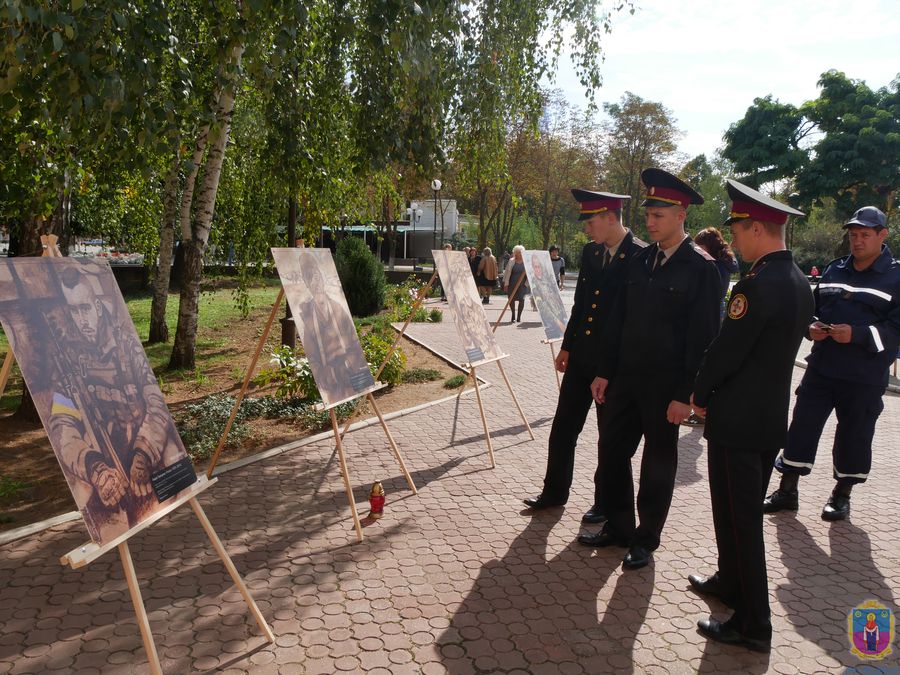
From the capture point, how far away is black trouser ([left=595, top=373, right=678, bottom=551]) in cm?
406

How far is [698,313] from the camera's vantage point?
12.8 ft

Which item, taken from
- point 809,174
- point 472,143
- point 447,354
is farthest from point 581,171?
point 472,143

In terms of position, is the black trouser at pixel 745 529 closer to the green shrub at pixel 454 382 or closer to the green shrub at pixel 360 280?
the green shrub at pixel 454 382

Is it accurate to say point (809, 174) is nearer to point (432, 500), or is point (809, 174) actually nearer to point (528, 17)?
point (528, 17)

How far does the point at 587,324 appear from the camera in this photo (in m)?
4.79

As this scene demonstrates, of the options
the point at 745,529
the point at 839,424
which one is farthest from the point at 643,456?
the point at 839,424

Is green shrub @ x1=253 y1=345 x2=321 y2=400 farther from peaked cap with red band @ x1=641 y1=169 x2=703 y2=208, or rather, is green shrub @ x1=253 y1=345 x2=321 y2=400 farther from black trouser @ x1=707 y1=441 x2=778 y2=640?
black trouser @ x1=707 y1=441 x2=778 y2=640

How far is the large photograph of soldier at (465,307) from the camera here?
655 cm

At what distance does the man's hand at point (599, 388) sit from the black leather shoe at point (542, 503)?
98 centimetres

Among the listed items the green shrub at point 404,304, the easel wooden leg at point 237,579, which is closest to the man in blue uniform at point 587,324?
the easel wooden leg at point 237,579

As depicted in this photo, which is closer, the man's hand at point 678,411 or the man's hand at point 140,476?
the man's hand at point 140,476

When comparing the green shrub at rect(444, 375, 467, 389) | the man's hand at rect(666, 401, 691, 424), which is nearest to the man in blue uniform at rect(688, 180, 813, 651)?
the man's hand at rect(666, 401, 691, 424)

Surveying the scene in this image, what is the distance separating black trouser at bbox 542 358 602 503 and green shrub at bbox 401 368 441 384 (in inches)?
200

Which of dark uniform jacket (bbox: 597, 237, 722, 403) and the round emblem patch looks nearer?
the round emblem patch
